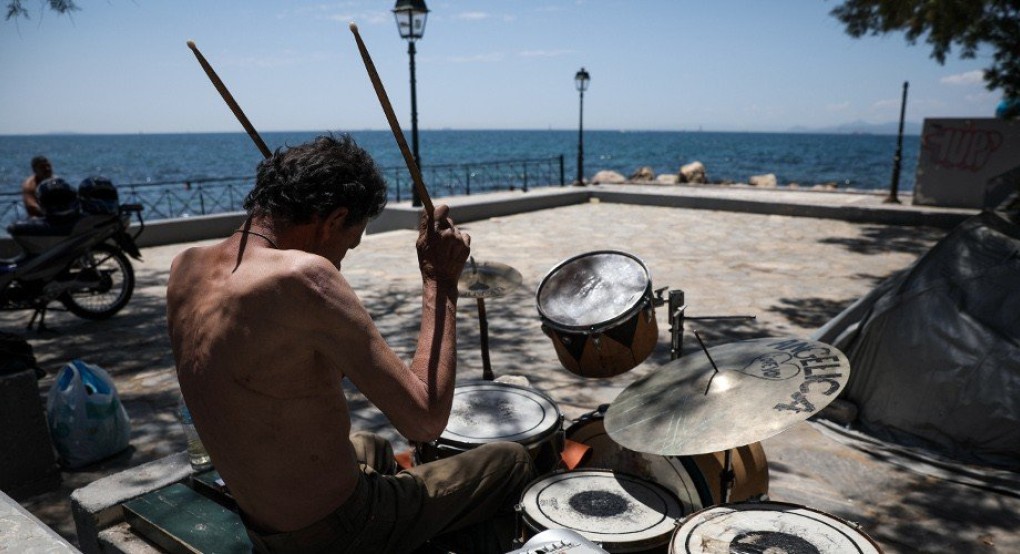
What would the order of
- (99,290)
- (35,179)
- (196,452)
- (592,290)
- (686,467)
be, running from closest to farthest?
(686,467)
(196,452)
(592,290)
(99,290)
(35,179)

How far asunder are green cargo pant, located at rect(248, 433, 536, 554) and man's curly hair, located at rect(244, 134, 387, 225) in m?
0.88

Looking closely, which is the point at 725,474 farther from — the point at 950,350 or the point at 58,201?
the point at 58,201

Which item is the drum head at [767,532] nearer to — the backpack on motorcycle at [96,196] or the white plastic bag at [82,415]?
the white plastic bag at [82,415]

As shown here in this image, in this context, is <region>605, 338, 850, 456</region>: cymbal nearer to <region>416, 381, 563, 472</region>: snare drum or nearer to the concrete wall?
<region>416, 381, 563, 472</region>: snare drum

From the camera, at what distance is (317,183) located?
6.27 feet

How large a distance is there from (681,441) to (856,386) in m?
3.07

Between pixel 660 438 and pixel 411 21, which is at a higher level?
pixel 411 21

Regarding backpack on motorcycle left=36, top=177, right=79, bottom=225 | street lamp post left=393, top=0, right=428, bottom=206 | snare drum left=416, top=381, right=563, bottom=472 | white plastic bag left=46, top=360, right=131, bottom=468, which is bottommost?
white plastic bag left=46, top=360, right=131, bottom=468

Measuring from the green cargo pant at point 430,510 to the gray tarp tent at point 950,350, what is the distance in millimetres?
3083

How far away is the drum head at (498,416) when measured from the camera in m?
2.75

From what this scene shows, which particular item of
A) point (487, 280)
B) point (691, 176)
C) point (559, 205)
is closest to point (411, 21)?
point (559, 205)

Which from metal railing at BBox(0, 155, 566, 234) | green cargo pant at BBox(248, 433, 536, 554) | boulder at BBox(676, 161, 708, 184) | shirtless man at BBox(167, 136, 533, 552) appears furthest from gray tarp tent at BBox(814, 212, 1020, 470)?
boulder at BBox(676, 161, 708, 184)

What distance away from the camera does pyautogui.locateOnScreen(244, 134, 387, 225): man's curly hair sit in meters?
1.91

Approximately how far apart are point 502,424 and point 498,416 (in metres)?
0.08
